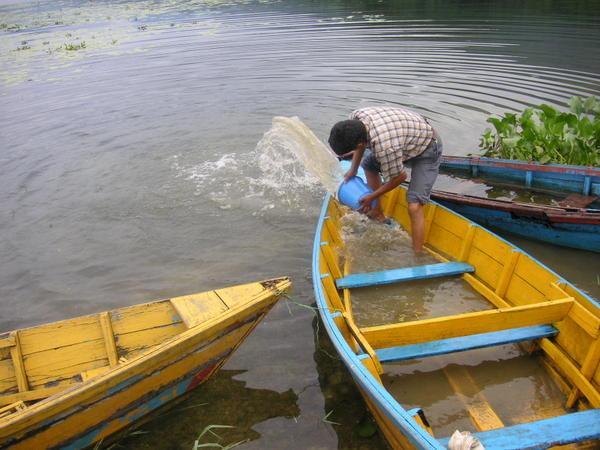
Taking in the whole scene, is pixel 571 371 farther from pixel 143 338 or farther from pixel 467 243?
pixel 143 338

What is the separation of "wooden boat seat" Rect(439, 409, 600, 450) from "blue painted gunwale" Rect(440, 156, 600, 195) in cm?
409

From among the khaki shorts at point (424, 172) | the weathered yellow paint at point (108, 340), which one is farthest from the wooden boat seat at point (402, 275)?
the weathered yellow paint at point (108, 340)

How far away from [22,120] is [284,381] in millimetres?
11128

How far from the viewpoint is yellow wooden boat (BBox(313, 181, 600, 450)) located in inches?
114

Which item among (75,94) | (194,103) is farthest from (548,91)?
(75,94)

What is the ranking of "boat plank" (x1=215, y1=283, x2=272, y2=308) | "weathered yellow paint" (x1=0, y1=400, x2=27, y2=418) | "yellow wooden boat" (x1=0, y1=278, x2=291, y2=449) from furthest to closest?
"boat plank" (x1=215, y1=283, x2=272, y2=308)
"weathered yellow paint" (x1=0, y1=400, x2=27, y2=418)
"yellow wooden boat" (x1=0, y1=278, x2=291, y2=449)

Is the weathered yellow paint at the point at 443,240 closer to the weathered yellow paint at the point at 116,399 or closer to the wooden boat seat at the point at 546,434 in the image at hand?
the wooden boat seat at the point at 546,434

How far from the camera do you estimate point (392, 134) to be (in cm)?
479

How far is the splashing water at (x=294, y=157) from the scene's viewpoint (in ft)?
26.2

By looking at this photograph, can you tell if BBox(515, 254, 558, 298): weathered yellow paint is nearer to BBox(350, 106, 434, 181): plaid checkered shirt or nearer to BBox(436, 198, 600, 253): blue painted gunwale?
BBox(350, 106, 434, 181): plaid checkered shirt

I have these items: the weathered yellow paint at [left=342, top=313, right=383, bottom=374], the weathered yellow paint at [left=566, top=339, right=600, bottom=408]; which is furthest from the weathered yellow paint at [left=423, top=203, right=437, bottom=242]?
the weathered yellow paint at [left=566, top=339, right=600, bottom=408]

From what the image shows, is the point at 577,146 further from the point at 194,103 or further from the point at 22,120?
the point at 22,120

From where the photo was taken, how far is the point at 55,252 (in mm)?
6641

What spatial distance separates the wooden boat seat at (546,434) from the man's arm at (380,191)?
2.67 metres
